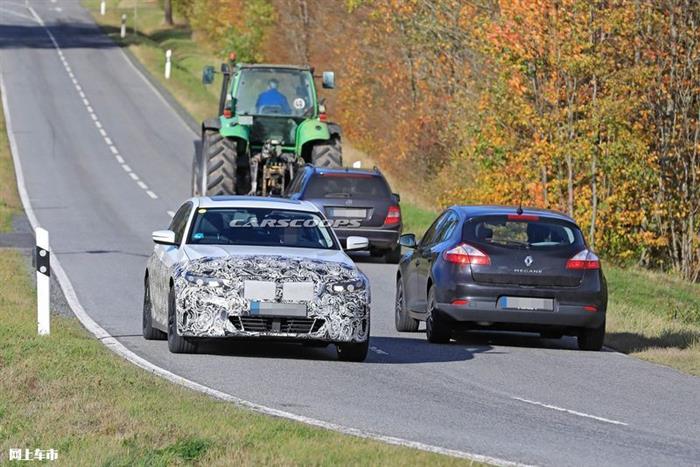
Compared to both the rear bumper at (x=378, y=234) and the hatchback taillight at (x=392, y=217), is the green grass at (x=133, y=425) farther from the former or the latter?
the hatchback taillight at (x=392, y=217)

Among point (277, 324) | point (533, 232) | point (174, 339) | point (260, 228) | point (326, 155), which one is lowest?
point (174, 339)

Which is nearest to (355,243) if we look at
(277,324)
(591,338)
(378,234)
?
(277,324)

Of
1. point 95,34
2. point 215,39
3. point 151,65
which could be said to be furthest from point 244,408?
point 95,34

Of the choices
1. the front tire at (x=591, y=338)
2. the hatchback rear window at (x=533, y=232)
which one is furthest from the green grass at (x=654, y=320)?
the hatchback rear window at (x=533, y=232)

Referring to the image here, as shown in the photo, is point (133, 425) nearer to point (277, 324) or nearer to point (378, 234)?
point (277, 324)

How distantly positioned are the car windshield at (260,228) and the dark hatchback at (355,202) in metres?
10.8

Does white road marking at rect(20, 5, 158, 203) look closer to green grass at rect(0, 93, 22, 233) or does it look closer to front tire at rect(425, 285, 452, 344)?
green grass at rect(0, 93, 22, 233)

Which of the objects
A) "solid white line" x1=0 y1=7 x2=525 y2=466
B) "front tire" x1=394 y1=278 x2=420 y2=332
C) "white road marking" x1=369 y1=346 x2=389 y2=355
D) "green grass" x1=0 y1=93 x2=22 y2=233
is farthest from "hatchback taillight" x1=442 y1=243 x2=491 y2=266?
"green grass" x1=0 y1=93 x2=22 y2=233

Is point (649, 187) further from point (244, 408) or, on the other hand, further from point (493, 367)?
point (244, 408)

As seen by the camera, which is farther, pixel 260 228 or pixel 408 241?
pixel 408 241

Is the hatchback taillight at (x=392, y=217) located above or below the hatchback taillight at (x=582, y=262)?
below

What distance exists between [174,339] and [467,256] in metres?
3.47

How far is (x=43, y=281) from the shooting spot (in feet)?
52.1

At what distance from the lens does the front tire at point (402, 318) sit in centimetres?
1862
